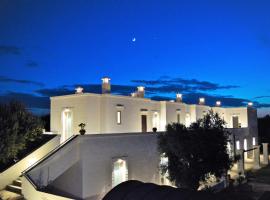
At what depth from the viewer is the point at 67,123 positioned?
742 inches

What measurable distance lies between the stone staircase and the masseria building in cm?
54

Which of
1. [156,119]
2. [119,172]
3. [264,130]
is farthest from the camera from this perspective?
[264,130]

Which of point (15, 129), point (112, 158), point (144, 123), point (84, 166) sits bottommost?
point (84, 166)

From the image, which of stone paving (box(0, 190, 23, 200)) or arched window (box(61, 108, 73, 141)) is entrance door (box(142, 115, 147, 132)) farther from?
stone paving (box(0, 190, 23, 200))

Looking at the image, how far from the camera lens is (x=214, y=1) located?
18688 millimetres

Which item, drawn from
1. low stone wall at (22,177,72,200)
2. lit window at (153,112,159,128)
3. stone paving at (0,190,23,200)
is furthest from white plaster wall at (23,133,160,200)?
lit window at (153,112,159,128)

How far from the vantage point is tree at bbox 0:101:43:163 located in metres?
14.4

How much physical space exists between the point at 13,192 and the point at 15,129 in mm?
3366

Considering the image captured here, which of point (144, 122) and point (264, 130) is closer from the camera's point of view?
point (144, 122)

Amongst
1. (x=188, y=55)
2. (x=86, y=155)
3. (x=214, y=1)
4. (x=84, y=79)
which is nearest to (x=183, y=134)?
(x=86, y=155)

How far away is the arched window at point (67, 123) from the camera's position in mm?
18572

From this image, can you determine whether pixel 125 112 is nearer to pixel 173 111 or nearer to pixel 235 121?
pixel 173 111

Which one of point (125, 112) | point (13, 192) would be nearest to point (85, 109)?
point (125, 112)

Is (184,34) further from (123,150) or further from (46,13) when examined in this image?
(123,150)
